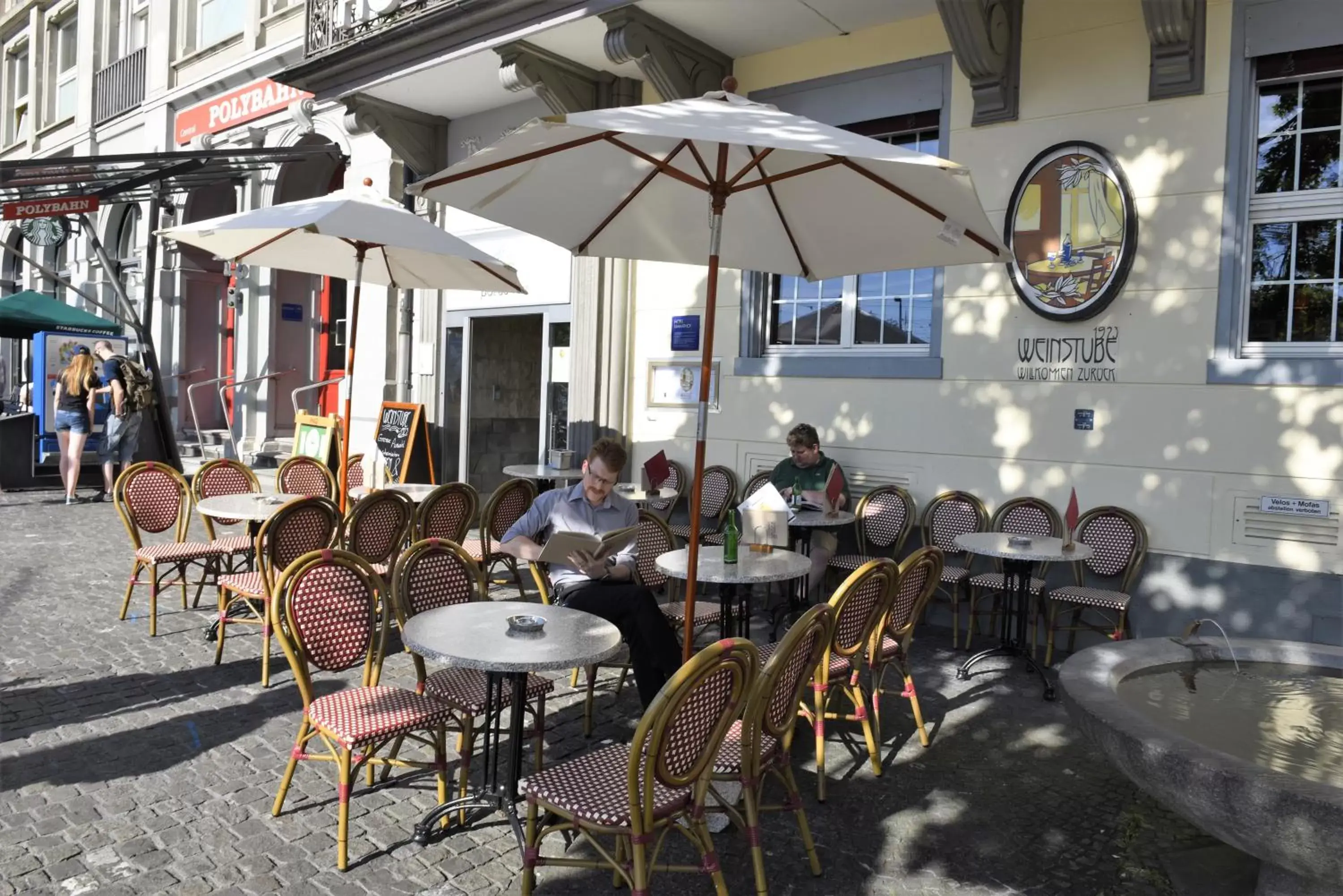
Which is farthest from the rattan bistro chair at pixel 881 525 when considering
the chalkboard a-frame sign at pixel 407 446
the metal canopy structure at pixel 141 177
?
the metal canopy structure at pixel 141 177

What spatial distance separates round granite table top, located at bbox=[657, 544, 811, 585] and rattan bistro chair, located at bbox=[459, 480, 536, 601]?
5.09 ft

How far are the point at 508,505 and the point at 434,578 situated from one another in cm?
224

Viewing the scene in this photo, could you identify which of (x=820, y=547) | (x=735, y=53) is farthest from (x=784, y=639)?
(x=735, y=53)

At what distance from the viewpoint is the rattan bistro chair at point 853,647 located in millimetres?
3492

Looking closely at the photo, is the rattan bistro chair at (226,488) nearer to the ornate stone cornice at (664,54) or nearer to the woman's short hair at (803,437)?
the woman's short hair at (803,437)

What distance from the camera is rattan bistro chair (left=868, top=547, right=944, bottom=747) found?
3873 mm

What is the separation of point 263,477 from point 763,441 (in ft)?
24.2

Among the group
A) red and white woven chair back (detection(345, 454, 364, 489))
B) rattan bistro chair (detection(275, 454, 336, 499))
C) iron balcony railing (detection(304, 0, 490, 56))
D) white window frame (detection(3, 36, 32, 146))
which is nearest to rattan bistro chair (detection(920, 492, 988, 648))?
rattan bistro chair (detection(275, 454, 336, 499))

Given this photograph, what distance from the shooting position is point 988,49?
5996 mm

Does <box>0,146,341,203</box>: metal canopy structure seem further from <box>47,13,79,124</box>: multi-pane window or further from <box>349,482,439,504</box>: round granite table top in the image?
<box>47,13,79,124</box>: multi-pane window

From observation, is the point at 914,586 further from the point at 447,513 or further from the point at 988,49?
the point at 988,49

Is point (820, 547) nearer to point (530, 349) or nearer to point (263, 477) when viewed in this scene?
point (530, 349)

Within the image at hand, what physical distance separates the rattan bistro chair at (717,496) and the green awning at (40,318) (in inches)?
382

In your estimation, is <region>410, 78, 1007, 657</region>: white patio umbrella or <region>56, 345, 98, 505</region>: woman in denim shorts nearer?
<region>410, 78, 1007, 657</region>: white patio umbrella
